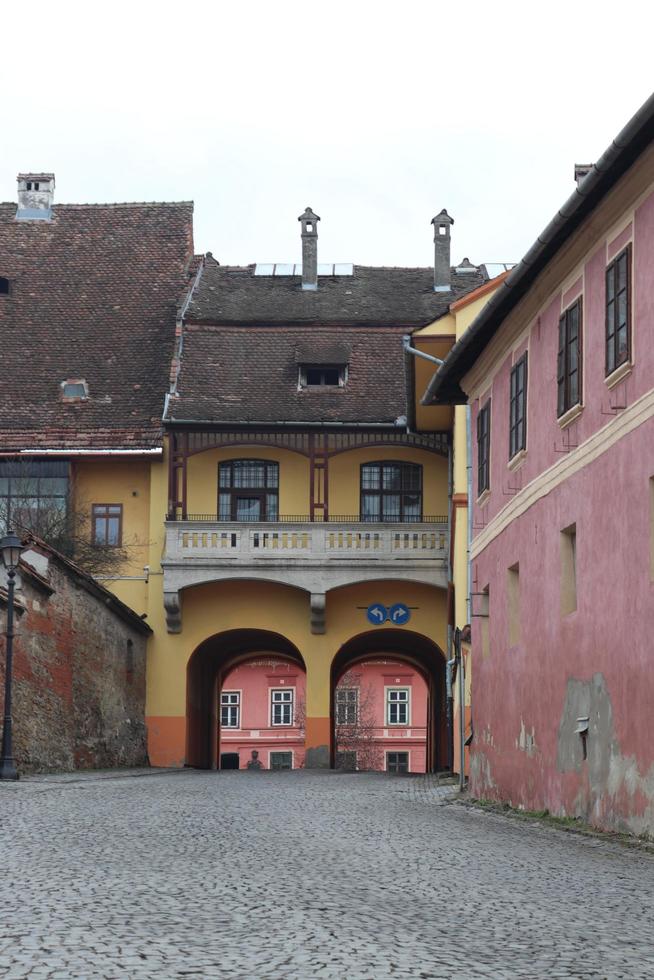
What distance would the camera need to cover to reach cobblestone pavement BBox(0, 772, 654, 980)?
6422 mm

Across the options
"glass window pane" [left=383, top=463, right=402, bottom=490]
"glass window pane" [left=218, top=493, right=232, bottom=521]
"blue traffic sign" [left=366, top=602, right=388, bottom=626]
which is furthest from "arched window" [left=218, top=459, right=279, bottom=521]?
"blue traffic sign" [left=366, top=602, right=388, bottom=626]

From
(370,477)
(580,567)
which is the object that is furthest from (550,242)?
(370,477)

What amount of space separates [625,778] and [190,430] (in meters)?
26.6

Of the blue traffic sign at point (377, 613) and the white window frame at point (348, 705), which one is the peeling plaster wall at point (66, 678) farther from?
the white window frame at point (348, 705)

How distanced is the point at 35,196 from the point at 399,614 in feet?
62.0

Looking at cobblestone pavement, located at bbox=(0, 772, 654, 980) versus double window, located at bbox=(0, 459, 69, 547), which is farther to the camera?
double window, located at bbox=(0, 459, 69, 547)

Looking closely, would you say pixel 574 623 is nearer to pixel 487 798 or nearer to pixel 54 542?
pixel 487 798

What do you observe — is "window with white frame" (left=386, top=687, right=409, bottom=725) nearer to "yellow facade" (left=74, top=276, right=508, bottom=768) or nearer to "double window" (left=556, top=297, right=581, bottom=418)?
"yellow facade" (left=74, top=276, right=508, bottom=768)

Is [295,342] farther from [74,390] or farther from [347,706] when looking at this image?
[347,706]

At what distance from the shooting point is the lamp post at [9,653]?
21.9 m

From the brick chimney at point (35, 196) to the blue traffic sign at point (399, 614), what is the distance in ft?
58.1

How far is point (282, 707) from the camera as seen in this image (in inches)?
3031

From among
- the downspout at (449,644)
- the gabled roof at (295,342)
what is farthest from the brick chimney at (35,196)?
the downspout at (449,644)

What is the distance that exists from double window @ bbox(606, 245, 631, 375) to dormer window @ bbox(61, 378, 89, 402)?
27877 mm
